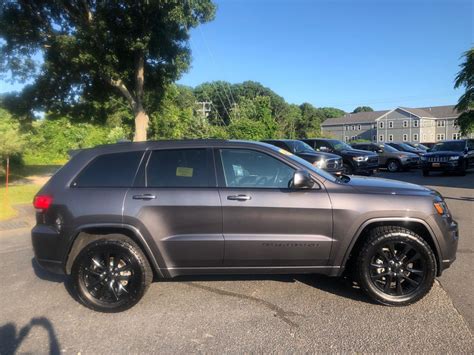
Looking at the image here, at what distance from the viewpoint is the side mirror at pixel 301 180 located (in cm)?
423

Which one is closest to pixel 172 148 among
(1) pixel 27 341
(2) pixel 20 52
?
(1) pixel 27 341

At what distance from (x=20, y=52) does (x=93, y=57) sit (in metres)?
3.73

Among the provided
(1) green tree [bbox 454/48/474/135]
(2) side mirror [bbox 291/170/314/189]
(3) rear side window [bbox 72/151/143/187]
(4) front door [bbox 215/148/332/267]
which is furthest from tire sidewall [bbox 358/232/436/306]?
(1) green tree [bbox 454/48/474/135]

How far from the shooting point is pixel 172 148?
4625 millimetres

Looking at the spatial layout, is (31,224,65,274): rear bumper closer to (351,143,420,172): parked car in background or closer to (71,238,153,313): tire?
(71,238,153,313): tire

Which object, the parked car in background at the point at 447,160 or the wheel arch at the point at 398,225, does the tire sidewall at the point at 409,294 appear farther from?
the parked car in background at the point at 447,160

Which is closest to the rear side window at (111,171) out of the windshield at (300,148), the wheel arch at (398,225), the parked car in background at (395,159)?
the wheel arch at (398,225)

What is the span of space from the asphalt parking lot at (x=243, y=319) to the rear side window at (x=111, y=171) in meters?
1.35

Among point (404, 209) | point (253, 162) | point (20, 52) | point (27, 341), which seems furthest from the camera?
point (20, 52)

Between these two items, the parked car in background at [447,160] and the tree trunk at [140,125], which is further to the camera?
the parked car in background at [447,160]

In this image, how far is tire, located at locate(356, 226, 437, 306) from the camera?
429cm

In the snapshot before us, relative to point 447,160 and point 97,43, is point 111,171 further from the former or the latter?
point 447,160

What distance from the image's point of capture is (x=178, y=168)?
14.8 ft

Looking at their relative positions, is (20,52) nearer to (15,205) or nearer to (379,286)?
(15,205)
